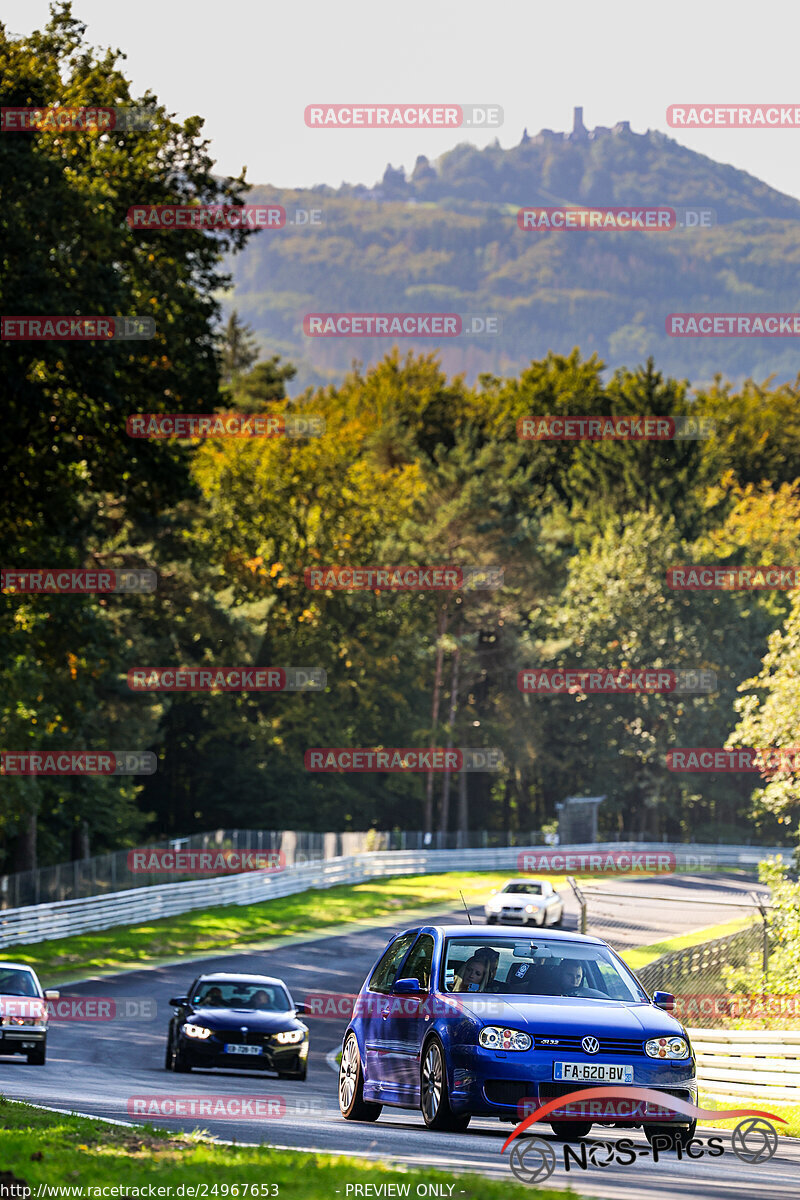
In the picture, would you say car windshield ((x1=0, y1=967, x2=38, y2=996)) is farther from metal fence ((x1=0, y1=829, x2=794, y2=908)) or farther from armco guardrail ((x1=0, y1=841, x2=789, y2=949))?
metal fence ((x1=0, y1=829, x2=794, y2=908))

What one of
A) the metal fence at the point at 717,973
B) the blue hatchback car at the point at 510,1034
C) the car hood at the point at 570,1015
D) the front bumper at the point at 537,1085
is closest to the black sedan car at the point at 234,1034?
the metal fence at the point at 717,973

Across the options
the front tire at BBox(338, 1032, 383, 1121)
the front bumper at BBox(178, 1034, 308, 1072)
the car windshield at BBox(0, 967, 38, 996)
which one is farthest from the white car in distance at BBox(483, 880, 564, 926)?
the front tire at BBox(338, 1032, 383, 1121)

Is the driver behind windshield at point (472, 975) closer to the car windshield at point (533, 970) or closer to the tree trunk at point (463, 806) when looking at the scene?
the car windshield at point (533, 970)

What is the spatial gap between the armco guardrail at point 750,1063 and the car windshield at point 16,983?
29.2 feet

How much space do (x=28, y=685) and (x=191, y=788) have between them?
39.8 metres

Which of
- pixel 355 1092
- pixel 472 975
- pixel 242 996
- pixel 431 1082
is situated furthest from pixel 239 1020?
pixel 431 1082

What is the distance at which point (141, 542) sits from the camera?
5616 centimetres

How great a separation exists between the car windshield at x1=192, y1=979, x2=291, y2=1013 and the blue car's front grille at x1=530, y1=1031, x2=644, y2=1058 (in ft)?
33.3

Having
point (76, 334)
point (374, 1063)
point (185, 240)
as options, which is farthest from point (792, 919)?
point (185, 240)

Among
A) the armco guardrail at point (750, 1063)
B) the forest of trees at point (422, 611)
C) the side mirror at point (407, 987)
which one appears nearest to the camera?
the side mirror at point (407, 987)

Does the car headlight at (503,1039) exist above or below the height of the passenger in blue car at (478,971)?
below

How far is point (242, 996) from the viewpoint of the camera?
1972 cm

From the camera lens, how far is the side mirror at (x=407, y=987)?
442 inches

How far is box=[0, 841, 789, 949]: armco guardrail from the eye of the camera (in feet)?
130
